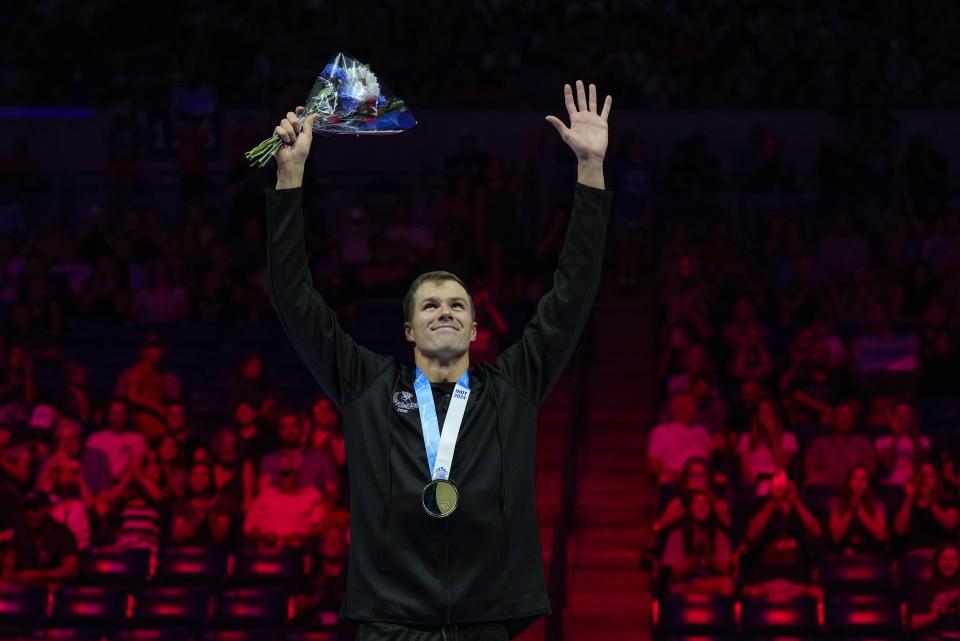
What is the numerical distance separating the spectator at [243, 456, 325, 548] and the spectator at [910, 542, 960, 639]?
3762mm

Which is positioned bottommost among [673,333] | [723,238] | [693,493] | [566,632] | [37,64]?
[566,632]

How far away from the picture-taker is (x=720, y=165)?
17.7 metres

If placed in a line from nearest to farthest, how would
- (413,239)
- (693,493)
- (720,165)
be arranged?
(693,493) < (413,239) < (720,165)

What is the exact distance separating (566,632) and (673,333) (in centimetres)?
354

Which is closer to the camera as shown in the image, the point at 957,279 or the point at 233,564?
the point at 233,564

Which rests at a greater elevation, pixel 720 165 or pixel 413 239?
pixel 720 165

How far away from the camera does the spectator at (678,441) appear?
11664 mm

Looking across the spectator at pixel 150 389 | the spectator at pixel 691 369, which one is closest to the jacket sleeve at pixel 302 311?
the spectator at pixel 691 369

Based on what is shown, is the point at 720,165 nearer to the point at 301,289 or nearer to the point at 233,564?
the point at 233,564

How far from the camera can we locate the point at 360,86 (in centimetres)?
463

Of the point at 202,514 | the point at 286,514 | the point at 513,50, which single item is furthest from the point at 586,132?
the point at 513,50

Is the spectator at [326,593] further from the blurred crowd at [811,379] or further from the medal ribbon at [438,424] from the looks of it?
the medal ribbon at [438,424]

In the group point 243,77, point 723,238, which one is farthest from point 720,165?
point 243,77

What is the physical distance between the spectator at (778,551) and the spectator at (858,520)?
240 millimetres
